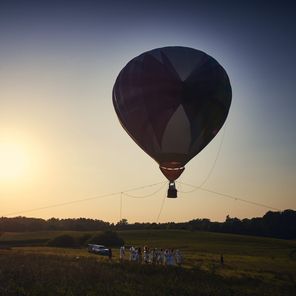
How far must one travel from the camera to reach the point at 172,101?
3020 cm

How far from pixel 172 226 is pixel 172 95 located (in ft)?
358

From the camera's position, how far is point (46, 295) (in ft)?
65.5

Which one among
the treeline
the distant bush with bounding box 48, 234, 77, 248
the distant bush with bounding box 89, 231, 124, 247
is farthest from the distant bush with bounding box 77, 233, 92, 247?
the treeline

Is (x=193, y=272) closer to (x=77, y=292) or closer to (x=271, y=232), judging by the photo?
(x=77, y=292)

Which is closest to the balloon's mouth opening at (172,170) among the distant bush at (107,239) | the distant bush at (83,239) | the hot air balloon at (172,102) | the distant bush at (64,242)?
the hot air balloon at (172,102)

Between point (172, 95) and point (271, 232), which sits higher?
point (271, 232)

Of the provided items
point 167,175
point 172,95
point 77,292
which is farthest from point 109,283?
point 172,95

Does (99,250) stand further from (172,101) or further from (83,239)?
(172,101)

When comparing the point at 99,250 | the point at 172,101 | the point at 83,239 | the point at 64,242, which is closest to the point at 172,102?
the point at 172,101

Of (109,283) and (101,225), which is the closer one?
(109,283)

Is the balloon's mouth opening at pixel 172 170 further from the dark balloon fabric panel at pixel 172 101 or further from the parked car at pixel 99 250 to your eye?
the parked car at pixel 99 250

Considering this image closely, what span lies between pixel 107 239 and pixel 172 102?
155 ft

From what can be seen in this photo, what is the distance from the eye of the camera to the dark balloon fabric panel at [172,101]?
30.3 m

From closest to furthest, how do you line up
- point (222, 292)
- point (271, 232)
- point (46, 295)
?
point (46, 295) < point (222, 292) < point (271, 232)
